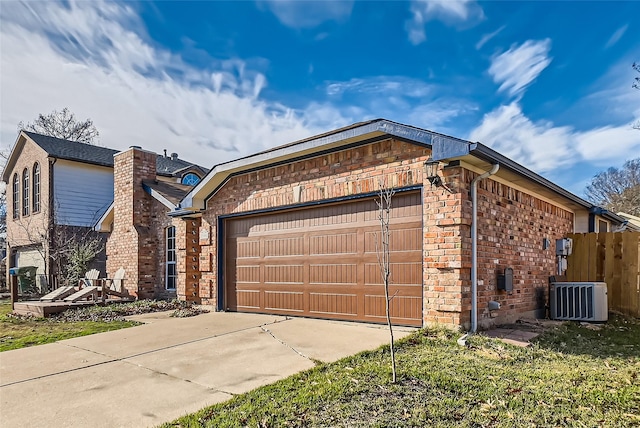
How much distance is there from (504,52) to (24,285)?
63.2 ft

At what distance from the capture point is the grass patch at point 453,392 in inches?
133

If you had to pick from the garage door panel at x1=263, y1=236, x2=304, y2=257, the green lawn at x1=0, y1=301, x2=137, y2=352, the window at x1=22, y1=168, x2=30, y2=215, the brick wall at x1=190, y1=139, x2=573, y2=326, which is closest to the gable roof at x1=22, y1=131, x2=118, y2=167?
the window at x1=22, y1=168, x2=30, y2=215

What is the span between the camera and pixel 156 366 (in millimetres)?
5238

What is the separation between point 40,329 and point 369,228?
6.80 meters

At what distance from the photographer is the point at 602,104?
14258 mm

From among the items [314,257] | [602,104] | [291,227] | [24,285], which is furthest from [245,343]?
[24,285]

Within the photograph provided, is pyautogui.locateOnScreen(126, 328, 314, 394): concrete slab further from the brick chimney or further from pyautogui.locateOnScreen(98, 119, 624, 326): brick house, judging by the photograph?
the brick chimney

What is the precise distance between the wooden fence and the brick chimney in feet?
38.2

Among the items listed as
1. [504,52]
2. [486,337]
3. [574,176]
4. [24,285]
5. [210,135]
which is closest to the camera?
[486,337]

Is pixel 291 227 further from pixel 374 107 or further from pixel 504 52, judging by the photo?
pixel 504 52

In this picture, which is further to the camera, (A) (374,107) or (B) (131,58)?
(A) (374,107)

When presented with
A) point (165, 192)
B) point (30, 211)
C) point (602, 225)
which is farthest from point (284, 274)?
point (30, 211)

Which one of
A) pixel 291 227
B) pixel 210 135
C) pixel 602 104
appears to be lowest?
pixel 291 227

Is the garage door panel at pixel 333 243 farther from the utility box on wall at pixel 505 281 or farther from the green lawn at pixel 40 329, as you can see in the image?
the green lawn at pixel 40 329
